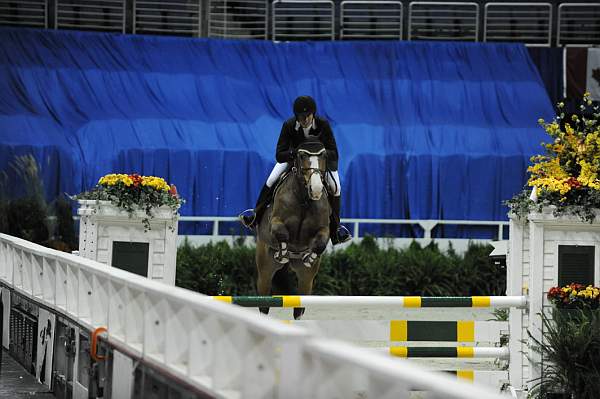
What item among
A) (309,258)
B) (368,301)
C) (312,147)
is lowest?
Answer: (368,301)

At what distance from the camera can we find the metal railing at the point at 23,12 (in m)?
20.7

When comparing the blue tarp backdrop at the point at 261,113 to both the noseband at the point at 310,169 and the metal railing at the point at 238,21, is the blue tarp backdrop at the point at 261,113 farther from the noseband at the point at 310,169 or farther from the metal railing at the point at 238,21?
the noseband at the point at 310,169

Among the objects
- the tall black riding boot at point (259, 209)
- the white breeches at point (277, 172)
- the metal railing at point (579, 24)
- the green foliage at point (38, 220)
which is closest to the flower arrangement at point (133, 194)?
the tall black riding boot at point (259, 209)

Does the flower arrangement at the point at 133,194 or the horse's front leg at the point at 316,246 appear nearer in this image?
the horse's front leg at the point at 316,246

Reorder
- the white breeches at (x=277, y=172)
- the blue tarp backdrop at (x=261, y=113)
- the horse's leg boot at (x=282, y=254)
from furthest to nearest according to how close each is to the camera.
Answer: the blue tarp backdrop at (x=261, y=113) → the white breeches at (x=277, y=172) → the horse's leg boot at (x=282, y=254)

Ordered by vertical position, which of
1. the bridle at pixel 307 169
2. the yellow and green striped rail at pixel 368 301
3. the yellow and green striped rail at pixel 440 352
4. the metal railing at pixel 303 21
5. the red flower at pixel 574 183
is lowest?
the yellow and green striped rail at pixel 440 352

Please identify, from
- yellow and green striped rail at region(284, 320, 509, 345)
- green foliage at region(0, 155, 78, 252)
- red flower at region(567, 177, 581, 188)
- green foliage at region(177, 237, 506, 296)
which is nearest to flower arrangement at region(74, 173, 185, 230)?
yellow and green striped rail at region(284, 320, 509, 345)

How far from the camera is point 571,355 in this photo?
687 cm

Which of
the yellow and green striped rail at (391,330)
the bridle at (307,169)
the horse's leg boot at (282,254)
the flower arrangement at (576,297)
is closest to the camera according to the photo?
A: the flower arrangement at (576,297)

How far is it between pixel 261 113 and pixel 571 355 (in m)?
13.0

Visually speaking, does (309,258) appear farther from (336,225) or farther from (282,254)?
(336,225)

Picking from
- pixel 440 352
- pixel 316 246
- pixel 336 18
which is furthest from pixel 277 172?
pixel 336 18

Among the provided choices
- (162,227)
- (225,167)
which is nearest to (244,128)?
(225,167)

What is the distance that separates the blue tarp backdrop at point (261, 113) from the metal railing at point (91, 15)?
37.2 inches
